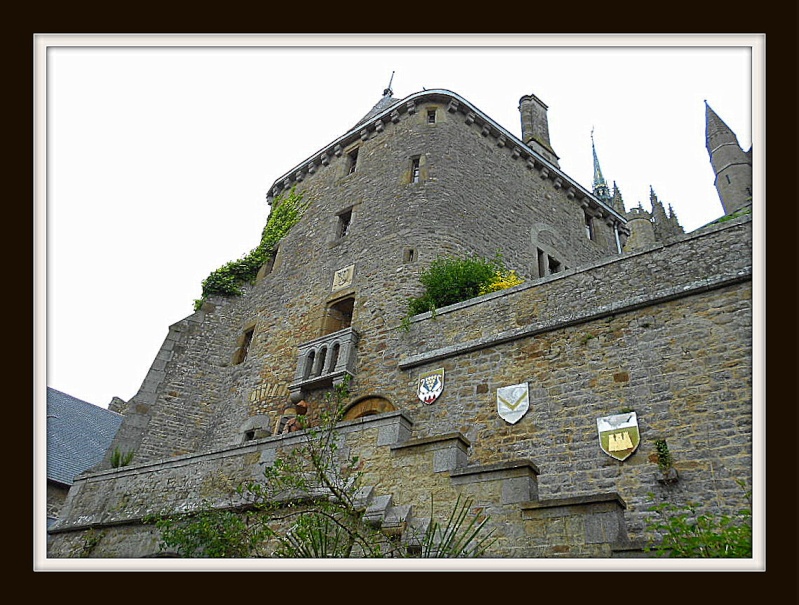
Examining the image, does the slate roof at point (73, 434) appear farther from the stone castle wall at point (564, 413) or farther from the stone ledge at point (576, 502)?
the stone ledge at point (576, 502)

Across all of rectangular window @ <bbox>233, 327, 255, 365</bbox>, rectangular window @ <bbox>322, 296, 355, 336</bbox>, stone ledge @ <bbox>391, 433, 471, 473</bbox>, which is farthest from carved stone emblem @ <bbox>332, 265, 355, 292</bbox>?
stone ledge @ <bbox>391, 433, 471, 473</bbox>

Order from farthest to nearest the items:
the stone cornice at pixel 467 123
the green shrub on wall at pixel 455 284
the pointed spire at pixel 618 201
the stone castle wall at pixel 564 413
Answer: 1. the pointed spire at pixel 618 201
2. the stone cornice at pixel 467 123
3. the green shrub on wall at pixel 455 284
4. the stone castle wall at pixel 564 413

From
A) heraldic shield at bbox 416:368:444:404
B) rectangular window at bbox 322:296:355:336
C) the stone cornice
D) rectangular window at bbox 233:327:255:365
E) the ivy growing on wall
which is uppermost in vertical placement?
the stone cornice

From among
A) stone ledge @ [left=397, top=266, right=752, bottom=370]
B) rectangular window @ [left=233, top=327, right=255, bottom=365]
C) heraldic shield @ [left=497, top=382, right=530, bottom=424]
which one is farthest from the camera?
rectangular window @ [left=233, top=327, right=255, bottom=365]

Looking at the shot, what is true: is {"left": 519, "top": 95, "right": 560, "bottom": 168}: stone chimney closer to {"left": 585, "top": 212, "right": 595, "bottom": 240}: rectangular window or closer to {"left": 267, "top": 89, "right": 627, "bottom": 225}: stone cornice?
{"left": 267, "top": 89, "right": 627, "bottom": 225}: stone cornice

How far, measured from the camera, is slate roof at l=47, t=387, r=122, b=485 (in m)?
16.2

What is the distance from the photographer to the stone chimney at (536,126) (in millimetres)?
18953

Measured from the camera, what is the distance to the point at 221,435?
12938 mm

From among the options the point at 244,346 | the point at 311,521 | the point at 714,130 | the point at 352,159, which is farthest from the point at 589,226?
the point at 714,130

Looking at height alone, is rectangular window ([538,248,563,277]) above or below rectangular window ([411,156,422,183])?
below

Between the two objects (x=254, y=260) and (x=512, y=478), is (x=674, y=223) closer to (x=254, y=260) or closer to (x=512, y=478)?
(x=254, y=260)

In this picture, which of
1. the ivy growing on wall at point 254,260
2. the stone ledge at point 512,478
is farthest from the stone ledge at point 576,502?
the ivy growing on wall at point 254,260

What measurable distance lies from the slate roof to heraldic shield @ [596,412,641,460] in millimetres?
13488

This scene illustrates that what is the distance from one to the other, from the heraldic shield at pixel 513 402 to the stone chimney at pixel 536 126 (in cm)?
1170
